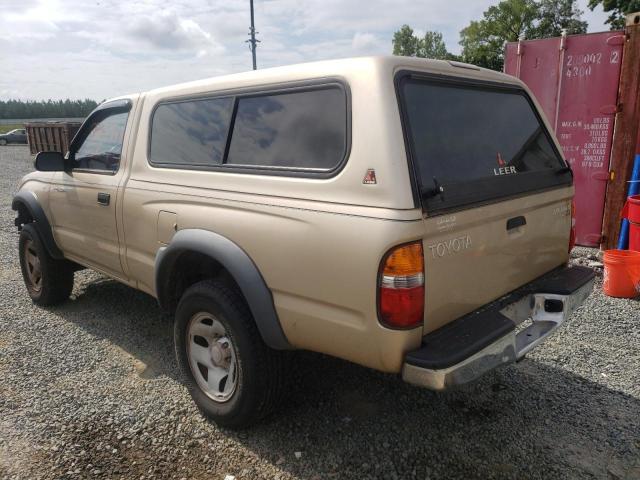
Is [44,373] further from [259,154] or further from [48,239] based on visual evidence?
[259,154]

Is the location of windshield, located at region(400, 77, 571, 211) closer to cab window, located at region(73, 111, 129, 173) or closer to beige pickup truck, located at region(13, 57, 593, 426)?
beige pickup truck, located at region(13, 57, 593, 426)

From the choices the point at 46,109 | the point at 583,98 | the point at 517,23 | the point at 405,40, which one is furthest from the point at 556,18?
the point at 46,109

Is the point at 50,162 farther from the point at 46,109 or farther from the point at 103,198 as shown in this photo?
the point at 46,109

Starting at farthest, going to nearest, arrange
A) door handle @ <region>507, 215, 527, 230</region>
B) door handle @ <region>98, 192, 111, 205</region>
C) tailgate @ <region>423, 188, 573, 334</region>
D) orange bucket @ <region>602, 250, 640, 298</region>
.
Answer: orange bucket @ <region>602, 250, 640, 298</region>
door handle @ <region>98, 192, 111, 205</region>
door handle @ <region>507, 215, 527, 230</region>
tailgate @ <region>423, 188, 573, 334</region>

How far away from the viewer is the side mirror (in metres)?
4.04

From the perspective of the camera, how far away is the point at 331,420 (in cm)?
294

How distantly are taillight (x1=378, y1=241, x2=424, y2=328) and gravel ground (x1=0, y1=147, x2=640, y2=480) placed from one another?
905 millimetres

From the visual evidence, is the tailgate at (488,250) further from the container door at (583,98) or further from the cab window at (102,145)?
the container door at (583,98)

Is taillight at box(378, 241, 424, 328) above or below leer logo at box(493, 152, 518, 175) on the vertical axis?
below

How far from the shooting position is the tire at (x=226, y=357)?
258cm

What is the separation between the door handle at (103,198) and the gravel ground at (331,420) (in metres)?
1.18

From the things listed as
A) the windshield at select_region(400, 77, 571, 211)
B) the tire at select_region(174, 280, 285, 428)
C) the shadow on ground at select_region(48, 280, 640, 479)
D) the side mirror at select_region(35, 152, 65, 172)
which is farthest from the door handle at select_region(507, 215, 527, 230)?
the side mirror at select_region(35, 152, 65, 172)

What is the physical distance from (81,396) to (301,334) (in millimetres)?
1840

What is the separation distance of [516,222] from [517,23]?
49942 mm
